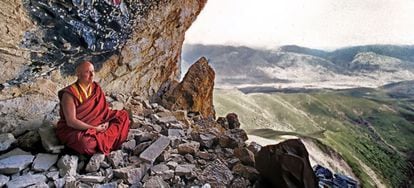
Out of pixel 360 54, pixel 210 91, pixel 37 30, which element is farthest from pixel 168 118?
pixel 360 54

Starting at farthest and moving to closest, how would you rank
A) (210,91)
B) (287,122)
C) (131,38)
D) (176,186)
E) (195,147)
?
(287,122), (210,91), (131,38), (195,147), (176,186)

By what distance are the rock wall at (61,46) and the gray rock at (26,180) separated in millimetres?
1634

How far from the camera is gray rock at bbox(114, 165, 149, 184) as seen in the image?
5.64m

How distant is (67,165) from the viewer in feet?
18.3

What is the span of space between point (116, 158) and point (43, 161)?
3.72 ft

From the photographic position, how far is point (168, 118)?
28.0ft

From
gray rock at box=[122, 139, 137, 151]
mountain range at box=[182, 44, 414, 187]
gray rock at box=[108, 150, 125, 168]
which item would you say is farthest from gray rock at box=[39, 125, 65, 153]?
mountain range at box=[182, 44, 414, 187]

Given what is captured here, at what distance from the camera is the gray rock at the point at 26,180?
5.30m

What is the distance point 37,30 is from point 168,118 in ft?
11.1

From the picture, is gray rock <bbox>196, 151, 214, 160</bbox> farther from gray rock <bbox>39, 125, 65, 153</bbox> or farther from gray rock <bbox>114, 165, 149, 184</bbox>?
gray rock <bbox>39, 125, 65, 153</bbox>

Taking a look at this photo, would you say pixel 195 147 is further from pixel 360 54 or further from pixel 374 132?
pixel 360 54

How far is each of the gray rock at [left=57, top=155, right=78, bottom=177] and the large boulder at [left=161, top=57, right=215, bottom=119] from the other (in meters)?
5.47

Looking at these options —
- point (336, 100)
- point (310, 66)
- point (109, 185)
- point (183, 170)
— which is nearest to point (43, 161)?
point (109, 185)

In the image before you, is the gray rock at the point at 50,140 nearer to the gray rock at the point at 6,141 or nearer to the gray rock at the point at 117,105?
the gray rock at the point at 6,141
